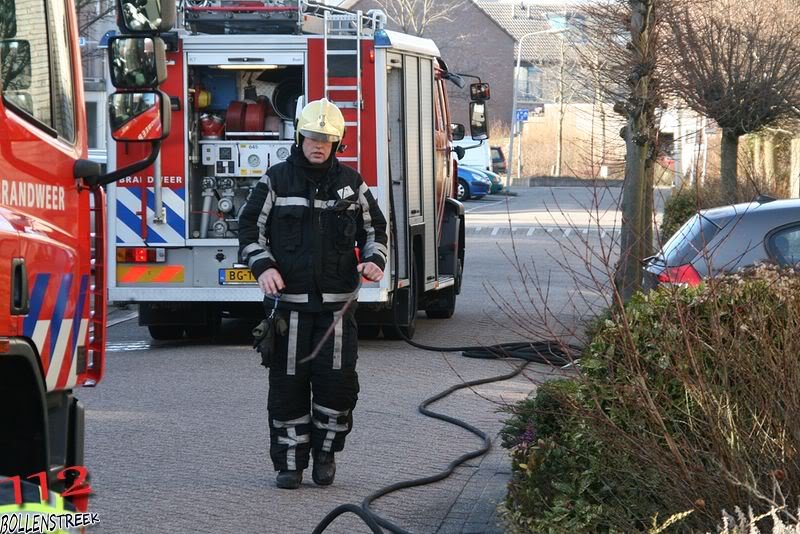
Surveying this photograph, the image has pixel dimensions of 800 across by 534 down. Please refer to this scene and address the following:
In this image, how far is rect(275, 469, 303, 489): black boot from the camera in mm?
6945

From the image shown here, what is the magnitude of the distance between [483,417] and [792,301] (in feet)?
15.1

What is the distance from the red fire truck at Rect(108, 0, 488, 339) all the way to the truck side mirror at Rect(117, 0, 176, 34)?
7.03 m

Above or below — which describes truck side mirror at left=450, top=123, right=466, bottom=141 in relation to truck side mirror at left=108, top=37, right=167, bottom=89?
below

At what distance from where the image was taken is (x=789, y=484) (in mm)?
4391

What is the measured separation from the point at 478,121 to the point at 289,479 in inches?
354

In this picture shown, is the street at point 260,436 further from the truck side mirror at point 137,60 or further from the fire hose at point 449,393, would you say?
the truck side mirror at point 137,60

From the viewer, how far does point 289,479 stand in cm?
694

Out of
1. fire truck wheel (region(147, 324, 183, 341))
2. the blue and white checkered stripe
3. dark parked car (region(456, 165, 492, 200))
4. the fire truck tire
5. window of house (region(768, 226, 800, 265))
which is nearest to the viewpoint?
window of house (region(768, 226, 800, 265))

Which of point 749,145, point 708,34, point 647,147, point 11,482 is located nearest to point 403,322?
point 647,147

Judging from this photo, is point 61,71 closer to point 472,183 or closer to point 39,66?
point 39,66

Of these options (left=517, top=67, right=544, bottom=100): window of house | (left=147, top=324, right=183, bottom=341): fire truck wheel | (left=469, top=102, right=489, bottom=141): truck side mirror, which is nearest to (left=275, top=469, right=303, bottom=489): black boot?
(left=147, top=324, right=183, bottom=341): fire truck wheel

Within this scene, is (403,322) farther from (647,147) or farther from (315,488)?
(315,488)

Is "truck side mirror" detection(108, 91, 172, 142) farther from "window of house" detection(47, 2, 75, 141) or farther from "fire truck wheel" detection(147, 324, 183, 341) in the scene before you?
"fire truck wheel" detection(147, 324, 183, 341)

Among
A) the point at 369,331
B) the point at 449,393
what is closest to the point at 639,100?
the point at 449,393
